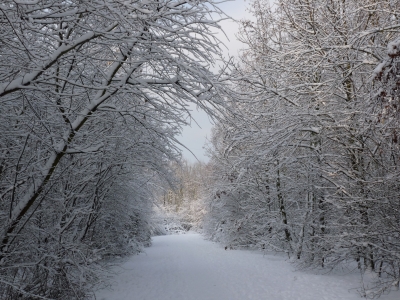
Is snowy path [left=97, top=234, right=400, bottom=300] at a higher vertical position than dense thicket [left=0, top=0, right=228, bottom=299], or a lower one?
lower

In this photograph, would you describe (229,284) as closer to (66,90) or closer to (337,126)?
(337,126)

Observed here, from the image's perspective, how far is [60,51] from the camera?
2926 millimetres

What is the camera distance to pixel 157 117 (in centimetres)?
640

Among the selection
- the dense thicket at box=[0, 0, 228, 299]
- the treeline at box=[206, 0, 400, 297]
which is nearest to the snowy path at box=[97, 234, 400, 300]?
the treeline at box=[206, 0, 400, 297]

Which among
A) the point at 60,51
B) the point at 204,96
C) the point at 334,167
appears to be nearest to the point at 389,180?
the point at 334,167

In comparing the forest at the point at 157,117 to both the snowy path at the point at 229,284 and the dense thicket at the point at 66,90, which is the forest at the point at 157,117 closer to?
the dense thicket at the point at 66,90

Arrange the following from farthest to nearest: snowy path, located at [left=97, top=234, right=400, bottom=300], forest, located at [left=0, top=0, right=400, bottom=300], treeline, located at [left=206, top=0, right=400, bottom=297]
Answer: snowy path, located at [left=97, top=234, right=400, bottom=300] < treeline, located at [left=206, top=0, right=400, bottom=297] < forest, located at [left=0, top=0, right=400, bottom=300]

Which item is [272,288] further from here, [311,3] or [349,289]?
[311,3]

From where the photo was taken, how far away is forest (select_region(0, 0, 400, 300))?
10.1ft

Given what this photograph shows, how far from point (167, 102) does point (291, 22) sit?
6576 mm

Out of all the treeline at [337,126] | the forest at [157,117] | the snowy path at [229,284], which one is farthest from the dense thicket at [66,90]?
the snowy path at [229,284]

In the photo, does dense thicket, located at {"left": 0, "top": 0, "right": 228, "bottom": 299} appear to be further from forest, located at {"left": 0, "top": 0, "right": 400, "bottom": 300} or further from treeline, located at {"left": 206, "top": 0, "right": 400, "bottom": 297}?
treeline, located at {"left": 206, "top": 0, "right": 400, "bottom": 297}

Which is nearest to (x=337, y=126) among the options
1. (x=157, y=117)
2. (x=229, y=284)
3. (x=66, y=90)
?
(x=157, y=117)

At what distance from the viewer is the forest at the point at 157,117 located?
10.1ft
